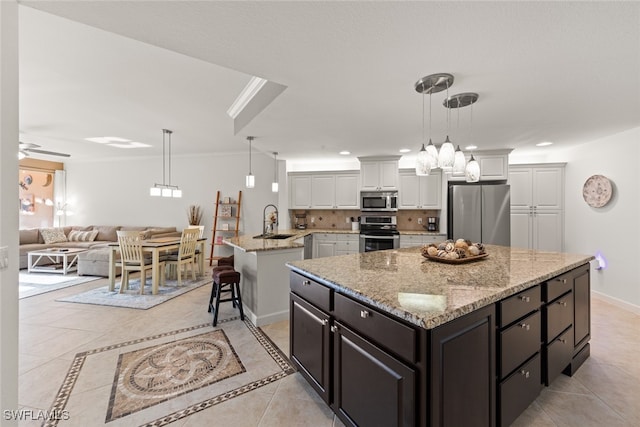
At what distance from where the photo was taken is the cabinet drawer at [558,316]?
1880 mm

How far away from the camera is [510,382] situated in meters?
1.55

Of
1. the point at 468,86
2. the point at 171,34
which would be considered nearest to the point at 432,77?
the point at 468,86

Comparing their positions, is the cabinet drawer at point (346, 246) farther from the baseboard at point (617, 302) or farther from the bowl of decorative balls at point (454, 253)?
the baseboard at point (617, 302)

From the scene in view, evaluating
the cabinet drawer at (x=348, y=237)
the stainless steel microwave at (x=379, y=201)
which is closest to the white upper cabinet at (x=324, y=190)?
the stainless steel microwave at (x=379, y=201)

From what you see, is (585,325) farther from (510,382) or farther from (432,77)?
(432,77)

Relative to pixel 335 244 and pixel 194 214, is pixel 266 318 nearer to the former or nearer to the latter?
pixel 335 244

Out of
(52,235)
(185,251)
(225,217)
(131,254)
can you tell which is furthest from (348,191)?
(52,235)

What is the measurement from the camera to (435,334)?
1123 millimetres

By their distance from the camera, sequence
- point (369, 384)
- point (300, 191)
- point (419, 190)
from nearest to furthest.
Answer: point (369, 384)
point (419, 190)
point (300, 191)

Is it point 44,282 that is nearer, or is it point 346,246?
point 44,282

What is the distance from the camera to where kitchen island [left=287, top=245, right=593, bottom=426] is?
117cm

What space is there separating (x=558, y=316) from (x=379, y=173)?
12.9 ft

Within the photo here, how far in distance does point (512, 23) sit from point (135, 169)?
8.29 m

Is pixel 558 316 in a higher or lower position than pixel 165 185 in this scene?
lower
